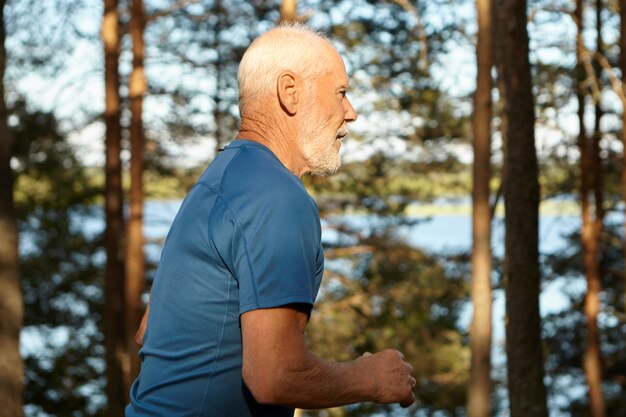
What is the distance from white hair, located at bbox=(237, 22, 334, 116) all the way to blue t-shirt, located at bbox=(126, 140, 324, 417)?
0.14 metres

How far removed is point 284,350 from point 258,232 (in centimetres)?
25

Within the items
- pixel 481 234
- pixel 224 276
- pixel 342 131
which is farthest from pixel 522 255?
pixel 481 234

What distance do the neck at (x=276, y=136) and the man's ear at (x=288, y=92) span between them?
Result: 4cm

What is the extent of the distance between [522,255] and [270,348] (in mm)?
5135

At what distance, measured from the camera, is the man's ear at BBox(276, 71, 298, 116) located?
224 cm

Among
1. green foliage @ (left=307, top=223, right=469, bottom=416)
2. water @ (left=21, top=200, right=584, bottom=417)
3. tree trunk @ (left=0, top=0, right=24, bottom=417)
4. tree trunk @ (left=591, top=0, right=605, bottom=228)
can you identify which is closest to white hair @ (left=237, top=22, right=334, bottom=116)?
tree trunk @ (left=0, top=0, right=24, bottom=417)

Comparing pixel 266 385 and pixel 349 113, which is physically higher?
pixel 349 113

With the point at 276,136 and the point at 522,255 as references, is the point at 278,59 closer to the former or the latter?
the point at 276,136

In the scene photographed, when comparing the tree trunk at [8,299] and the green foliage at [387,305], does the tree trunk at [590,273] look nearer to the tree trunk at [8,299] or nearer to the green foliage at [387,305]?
the green foliage at [387,305]

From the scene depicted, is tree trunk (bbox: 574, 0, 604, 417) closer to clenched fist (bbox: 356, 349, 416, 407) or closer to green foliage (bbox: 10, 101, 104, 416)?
green foliage (bbox: 10, 101, 104, 416)

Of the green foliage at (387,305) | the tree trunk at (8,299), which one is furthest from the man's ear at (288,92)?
the green foliage at (387,305)

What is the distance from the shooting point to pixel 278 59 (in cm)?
224

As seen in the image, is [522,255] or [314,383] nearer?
[314,383]

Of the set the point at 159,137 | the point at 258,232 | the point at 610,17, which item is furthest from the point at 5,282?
the point at 610,17
